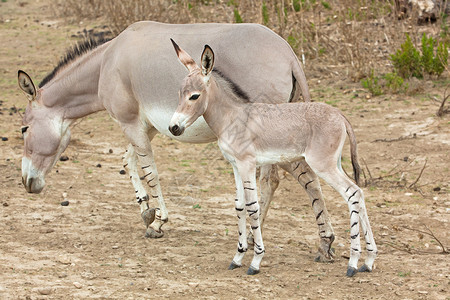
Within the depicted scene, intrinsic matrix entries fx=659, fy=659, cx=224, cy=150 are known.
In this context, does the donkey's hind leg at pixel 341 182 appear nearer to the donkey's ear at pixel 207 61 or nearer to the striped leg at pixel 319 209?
the striped leg at pixel 319 209

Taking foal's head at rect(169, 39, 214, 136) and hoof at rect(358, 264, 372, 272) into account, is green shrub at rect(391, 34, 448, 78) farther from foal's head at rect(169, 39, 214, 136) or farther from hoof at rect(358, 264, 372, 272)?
foal's head at rect(169, 39, 214, 136)

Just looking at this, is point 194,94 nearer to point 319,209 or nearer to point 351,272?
point 319,209

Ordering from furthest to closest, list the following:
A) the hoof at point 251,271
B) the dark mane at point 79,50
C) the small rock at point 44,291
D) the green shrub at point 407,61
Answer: the green shrub at point 407,61, the dark mane at point 79,50, the hoof at point 251,271, the small rock at point 44,291

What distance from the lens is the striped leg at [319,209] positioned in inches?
241

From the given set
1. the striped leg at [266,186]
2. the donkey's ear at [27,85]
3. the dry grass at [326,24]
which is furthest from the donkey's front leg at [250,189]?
the dry grass at [326,24]

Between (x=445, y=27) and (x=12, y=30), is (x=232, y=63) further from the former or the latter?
(x=12, y=30)

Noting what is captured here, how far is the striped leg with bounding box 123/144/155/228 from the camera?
269 inches

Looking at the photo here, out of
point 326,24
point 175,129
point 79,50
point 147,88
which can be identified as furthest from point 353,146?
point 326,24

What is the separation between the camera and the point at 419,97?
10.8m

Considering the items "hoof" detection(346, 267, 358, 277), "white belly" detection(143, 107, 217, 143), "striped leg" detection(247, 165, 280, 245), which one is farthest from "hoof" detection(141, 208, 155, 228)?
"hoof" detection(346, 267, 358, 277)

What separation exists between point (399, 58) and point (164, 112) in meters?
6.10

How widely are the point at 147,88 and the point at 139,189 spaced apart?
55.0 inches

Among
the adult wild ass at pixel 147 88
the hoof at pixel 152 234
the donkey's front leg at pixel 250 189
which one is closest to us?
the donkey's front leg at pixel 250 189

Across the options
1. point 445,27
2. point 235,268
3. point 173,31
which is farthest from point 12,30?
point 235,268
